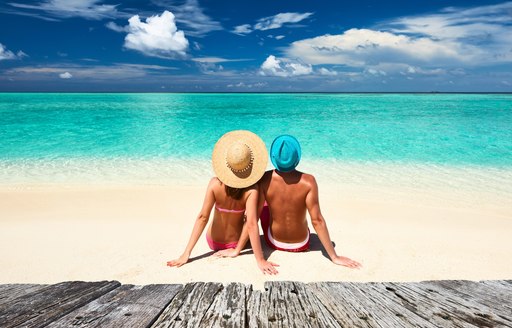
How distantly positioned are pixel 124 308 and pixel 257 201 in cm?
199

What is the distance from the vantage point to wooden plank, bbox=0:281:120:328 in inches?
73.5

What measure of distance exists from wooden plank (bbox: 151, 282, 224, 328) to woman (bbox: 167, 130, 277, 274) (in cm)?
142

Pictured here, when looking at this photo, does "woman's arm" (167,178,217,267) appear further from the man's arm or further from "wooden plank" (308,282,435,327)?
"wooden plank" (308,282,435,327)

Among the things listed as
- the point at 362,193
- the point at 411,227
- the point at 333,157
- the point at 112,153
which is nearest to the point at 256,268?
the point at 411,227

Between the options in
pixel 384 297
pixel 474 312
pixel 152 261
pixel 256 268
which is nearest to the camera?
pixel 474 312

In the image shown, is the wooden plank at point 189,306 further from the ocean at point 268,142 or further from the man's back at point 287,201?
the ocean at point 268,142

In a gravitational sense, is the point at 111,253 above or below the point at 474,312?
below

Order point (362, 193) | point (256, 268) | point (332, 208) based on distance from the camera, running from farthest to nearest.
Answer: point (362, 193) → point (332, 208) → point (256, 268)

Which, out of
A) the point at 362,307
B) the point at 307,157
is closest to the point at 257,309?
the point at 362,307

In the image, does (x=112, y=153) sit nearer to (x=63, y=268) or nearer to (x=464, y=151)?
(x=63, y=268)

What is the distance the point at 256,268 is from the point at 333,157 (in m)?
8.61

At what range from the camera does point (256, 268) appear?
12.3ft

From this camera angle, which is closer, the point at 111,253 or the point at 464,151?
the point at 111,253

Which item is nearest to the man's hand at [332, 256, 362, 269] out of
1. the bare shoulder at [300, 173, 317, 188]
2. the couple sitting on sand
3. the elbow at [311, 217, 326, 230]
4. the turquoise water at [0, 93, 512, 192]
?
the couple sitting on sand
